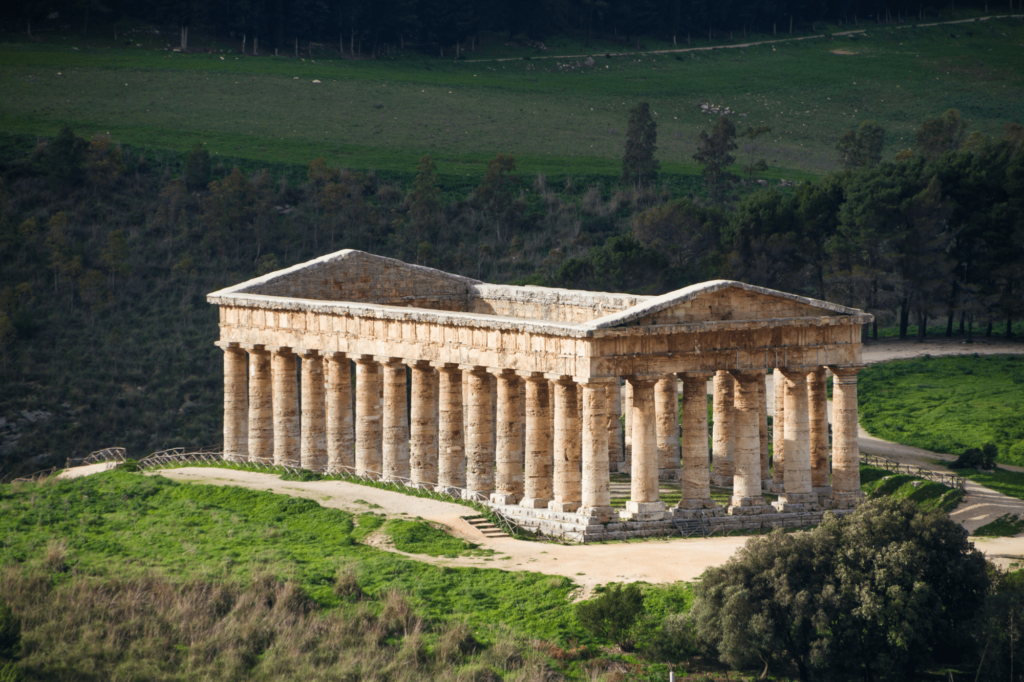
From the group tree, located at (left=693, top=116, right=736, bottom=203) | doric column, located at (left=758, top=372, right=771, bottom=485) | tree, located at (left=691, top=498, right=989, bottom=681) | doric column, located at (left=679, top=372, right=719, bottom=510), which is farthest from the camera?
tree, located at (left=693, top=116, right=736, bottom=203)

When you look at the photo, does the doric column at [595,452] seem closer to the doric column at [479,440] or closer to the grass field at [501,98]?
the doric column at [479,440]

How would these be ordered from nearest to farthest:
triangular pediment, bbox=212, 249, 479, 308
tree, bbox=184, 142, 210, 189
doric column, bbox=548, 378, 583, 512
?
doric column, bbox=548, 378, 583, 512 < triangular pediment, bbox=212, 249, 479, 308 < tree, bbox=184, 142, 210, 189

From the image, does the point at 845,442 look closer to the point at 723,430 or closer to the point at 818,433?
the point at 818,433

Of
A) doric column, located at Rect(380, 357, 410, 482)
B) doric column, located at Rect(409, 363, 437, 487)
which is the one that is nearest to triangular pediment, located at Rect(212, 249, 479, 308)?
doric column, located at Rect(380, 357, 410, 482)

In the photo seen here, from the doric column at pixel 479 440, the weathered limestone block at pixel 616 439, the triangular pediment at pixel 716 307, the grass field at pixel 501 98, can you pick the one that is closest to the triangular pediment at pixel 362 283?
the weathered limestone block at pixel 616 439

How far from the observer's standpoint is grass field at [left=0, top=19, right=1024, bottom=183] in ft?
398

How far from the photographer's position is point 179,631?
4088 centimetres

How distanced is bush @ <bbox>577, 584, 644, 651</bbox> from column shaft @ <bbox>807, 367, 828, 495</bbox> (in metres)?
16.6

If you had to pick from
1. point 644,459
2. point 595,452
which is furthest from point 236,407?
point 644,459

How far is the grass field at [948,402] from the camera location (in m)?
68.4

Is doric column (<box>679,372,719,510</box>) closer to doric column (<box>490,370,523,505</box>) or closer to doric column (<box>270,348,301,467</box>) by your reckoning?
doric column (<box>490,370,523,505</box>)

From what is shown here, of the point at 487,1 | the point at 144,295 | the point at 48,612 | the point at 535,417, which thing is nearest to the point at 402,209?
the point at 144,295

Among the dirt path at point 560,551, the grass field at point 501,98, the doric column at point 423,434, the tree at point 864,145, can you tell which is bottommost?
the dirt path at point 560,551

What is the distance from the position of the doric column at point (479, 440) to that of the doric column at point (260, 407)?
39.2ft
